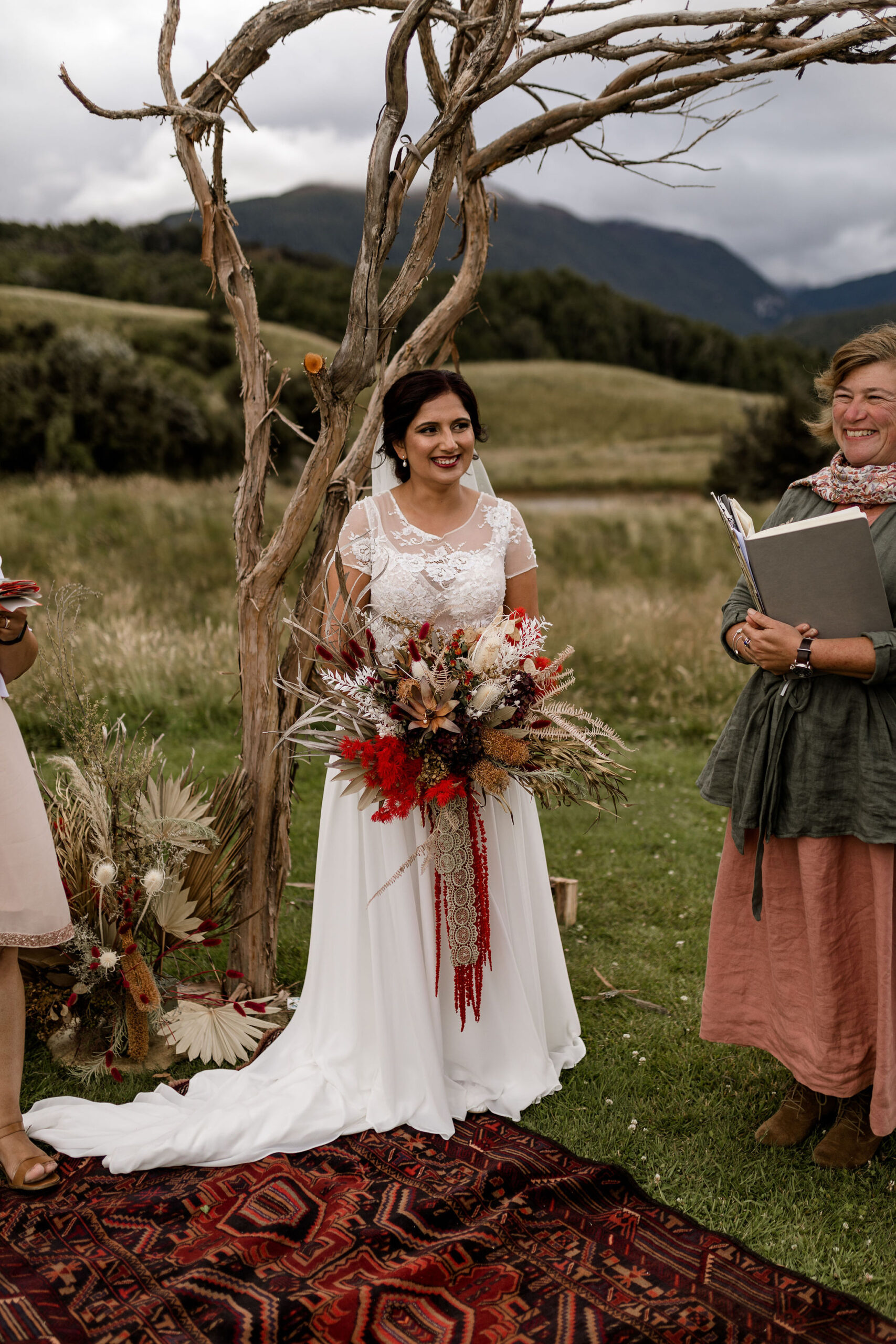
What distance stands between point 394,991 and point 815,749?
165cm

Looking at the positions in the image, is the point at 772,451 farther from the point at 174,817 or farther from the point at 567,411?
the point at 567,411

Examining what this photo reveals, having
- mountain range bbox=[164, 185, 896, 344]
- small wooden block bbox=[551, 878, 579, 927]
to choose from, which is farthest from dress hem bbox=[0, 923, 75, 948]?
mountain range bbox=[164, 185, 896, 344]

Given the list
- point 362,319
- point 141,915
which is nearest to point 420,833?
point 141,915

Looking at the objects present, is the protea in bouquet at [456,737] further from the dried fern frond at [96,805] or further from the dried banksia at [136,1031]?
the dried banksia at [136,1031]

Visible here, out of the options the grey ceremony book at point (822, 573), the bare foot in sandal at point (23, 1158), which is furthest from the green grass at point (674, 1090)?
the grey ceremony book at point (822, 573)

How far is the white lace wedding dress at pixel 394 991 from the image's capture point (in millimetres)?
3496

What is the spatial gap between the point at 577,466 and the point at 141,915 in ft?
110

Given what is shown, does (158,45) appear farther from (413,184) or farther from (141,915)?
(141,915)

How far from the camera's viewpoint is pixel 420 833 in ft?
11.8

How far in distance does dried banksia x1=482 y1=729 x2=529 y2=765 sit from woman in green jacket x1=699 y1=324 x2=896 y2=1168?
618 mm

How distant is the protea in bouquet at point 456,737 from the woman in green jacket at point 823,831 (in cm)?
50

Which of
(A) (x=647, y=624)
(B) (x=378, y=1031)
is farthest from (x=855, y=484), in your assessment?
(A) (x=647, y=624)

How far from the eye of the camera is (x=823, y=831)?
120 inches

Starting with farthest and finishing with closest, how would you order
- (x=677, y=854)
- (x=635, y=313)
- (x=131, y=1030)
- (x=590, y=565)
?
(x=635, y=313)
(x=590, y=565)
(x=677, y=854)
(x=131, y=1030)
